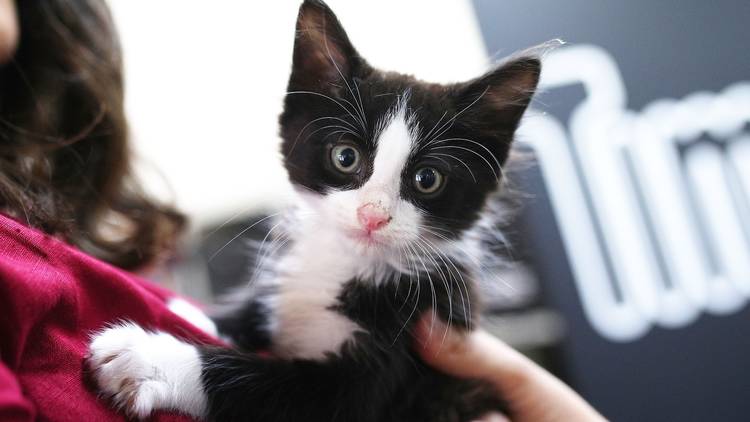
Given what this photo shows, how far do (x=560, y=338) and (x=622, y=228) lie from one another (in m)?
0.52

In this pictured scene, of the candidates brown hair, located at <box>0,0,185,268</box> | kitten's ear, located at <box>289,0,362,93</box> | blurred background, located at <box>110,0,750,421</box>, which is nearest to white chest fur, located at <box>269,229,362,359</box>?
kitten's ear, located at <box>289,0,362,93</box>

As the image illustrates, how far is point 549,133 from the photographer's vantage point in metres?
2.14

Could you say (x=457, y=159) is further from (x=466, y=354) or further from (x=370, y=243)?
(x=466, y=354)

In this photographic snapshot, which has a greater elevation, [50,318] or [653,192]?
[653,192]

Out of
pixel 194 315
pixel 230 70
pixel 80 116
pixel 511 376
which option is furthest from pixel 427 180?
pixel 230 70

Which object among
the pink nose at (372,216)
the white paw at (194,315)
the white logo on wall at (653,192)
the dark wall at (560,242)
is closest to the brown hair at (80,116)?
the white paw at (194,315)

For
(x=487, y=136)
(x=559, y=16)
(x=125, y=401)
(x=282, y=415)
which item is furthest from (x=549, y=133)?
(x=125, y=401)

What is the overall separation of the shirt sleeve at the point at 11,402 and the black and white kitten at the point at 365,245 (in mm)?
306

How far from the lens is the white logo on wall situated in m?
2.07

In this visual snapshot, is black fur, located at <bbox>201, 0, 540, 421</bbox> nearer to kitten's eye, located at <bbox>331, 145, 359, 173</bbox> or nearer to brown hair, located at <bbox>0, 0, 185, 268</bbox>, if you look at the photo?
kitten's eye, located at <bbox>331, 145, 359, 173</bbox>

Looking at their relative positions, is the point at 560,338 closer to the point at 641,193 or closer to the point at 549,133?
the point at 641,193

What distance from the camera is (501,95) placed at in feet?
3.64

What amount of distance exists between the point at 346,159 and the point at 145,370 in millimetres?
515

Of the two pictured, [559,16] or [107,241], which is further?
[559,16]
